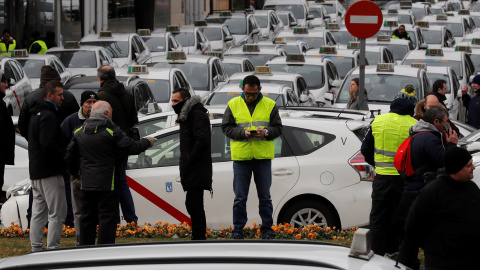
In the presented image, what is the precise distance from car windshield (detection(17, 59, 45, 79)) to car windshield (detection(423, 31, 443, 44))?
16630 mm

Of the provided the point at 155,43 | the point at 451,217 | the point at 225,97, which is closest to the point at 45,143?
the point at 451,217

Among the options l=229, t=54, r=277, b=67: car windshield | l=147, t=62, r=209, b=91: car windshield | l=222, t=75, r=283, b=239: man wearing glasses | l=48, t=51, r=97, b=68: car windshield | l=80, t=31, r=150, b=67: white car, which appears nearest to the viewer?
l=222, t=75, r=283, b=239: man wearing glasses

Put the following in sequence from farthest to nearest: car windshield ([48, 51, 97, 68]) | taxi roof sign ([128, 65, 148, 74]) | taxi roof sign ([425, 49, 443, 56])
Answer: car windshield ([48, 51, 97, 68])
taxi roof sign ([425, 49, 443, 56])
taxi roof sign ([128, 65, 148, 74])

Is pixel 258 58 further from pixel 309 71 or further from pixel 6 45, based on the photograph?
pixel 6 45

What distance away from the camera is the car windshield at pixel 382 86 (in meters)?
18.5

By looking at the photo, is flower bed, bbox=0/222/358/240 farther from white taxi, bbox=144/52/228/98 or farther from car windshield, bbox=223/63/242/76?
car windshield, bbox=223/63/242/76

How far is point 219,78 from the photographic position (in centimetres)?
2238

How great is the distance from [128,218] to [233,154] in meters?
1.54

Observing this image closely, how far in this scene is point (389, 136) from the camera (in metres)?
8.71

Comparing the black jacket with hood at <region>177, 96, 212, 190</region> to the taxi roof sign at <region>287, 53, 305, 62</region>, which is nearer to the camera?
the black jacket with hood at <region>177, 96, 212, 190</region>

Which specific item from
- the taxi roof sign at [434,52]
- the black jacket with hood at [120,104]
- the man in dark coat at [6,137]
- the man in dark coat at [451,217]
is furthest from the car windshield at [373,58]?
the man in dark coat at [451,217]

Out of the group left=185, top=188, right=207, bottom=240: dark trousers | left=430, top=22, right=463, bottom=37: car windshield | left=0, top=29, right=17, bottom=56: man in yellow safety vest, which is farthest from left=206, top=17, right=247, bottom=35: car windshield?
left=185, top=188, right=207, bottom=240: dark trousers

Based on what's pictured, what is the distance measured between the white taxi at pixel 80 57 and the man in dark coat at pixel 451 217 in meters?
18.6

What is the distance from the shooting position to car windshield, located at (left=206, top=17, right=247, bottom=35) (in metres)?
36.7
